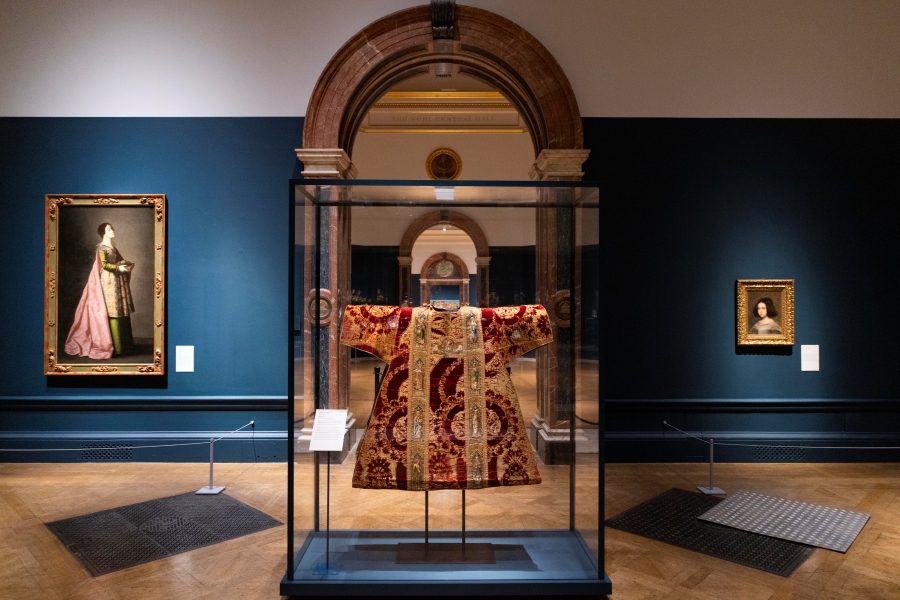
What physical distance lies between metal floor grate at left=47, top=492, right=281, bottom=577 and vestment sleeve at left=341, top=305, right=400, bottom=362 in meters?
1.76

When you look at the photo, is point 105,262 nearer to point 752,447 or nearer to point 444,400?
point 444,400

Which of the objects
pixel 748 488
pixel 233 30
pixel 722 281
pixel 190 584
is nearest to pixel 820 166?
pixel 722 281

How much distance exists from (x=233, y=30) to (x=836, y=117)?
6479 mm

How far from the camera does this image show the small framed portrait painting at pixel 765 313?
534 centimetres

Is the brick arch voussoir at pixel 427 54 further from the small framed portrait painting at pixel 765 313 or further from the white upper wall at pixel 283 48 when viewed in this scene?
the small framed portrait painting at pixel 765 313

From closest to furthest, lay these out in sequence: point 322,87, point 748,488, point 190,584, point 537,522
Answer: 1. point 190,584
2. point 537,522
3. point 748,488
4. point 322,87

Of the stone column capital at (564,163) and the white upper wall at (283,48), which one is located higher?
the white upper wall at (283,48)

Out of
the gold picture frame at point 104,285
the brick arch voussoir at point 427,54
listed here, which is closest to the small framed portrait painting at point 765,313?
the brick arch voussoir at point 427,54

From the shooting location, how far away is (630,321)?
17.7 feet

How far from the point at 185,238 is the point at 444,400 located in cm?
382

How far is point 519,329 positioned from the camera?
3.14 m

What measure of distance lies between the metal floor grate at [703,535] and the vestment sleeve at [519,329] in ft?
5.55

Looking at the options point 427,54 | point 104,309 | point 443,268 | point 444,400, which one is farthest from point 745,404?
point 443,268

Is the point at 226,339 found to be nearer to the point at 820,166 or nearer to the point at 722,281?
the point at 722,281
